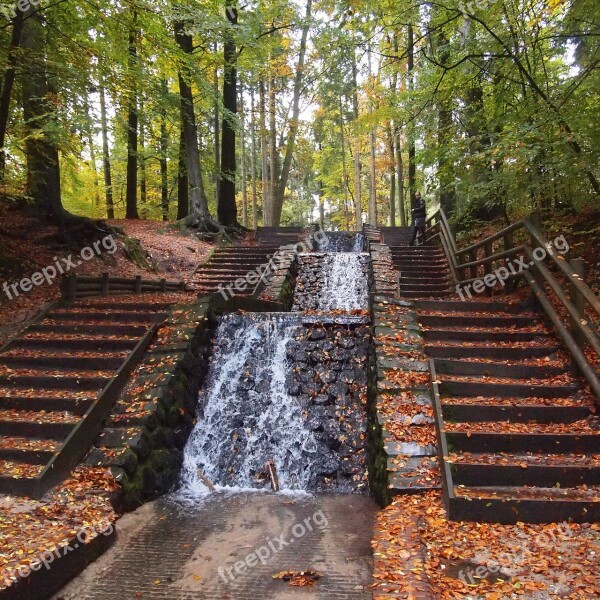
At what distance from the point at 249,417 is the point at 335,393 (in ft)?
4.53

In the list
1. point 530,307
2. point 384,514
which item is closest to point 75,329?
point 384,514

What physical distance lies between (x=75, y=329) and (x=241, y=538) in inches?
200

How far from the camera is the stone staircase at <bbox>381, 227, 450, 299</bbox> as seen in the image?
445 inches

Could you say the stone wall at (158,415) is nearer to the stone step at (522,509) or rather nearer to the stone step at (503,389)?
the stone step at (522,509)

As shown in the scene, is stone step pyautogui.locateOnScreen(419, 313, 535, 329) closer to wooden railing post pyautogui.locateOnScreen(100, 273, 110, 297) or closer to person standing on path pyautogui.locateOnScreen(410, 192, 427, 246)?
wooden railing post pyautogui.locateOnScreen(100, 273, 110, 297)

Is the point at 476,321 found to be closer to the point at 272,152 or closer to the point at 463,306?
the point at 463,306

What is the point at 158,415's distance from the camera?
608 centimetres

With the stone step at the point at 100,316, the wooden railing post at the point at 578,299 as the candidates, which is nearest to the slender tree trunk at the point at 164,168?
the stone step at the point at 100,316

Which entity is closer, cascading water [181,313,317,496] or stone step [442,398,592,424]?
stone step [442,398,592,424]

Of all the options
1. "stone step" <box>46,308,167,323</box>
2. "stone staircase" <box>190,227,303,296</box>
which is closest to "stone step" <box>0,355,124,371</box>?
"stone step" <box>46,308,167,323</box>

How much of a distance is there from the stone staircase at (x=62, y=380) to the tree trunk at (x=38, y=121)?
10.4 feet

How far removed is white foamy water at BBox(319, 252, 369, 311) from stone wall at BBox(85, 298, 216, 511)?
5.08m

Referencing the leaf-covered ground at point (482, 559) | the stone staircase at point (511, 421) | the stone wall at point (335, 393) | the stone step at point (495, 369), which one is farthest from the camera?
the stone wall at point (335, 393)

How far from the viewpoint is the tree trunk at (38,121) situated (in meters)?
8.17
